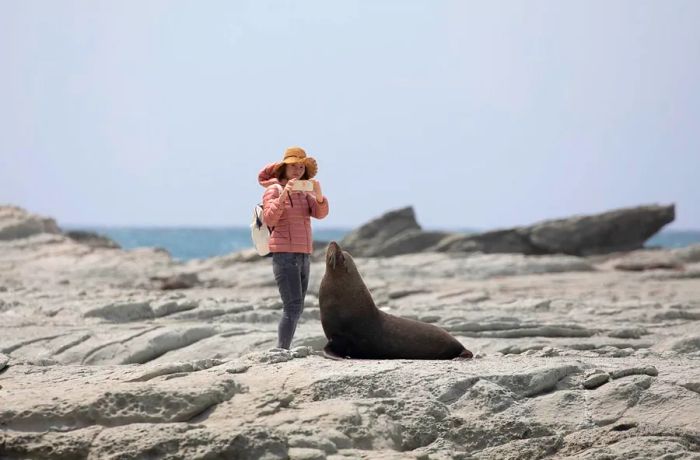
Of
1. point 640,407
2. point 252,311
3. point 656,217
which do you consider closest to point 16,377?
point 640,407

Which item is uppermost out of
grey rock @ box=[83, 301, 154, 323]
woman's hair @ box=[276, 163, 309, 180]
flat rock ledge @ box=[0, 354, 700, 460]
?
woman's hair @ box=[276, 163, 309, 180]

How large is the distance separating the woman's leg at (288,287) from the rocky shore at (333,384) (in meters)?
0.33

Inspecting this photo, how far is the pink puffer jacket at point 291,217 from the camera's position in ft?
25.9

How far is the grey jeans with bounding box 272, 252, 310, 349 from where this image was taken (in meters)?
7.97

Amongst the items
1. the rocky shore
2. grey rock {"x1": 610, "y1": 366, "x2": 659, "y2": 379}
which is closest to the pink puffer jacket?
the rocky shore

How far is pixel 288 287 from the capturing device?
801 cm

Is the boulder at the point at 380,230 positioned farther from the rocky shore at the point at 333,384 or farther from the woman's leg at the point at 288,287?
the woman's leg at the point at 288,287

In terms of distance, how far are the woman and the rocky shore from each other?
476 millimetres

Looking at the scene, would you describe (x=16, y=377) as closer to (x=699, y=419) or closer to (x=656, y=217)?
(x=699, y=419)

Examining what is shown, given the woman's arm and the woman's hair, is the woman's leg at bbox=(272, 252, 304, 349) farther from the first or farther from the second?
the woman's hair

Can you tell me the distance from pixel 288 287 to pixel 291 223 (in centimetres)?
52

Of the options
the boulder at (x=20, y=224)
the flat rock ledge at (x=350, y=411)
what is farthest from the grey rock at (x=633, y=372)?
the boulder at (x=20, y=224)

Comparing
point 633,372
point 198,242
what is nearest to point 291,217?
point 633,372

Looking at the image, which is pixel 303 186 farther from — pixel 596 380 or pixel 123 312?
pixel 123 312
